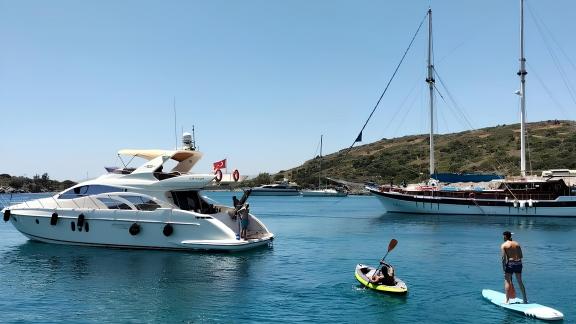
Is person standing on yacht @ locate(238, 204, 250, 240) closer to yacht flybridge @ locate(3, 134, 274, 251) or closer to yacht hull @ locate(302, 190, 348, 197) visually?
yacht flybridge @ locate(3, 134, 274, 251)

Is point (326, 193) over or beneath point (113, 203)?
beneath

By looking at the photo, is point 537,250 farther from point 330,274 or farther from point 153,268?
point 153,268

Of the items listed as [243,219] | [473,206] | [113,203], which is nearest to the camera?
[243,219]

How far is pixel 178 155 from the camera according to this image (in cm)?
3130

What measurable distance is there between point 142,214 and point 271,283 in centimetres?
986

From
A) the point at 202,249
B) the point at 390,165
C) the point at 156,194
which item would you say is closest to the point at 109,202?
the point at 156,194

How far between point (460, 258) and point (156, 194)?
15936mm

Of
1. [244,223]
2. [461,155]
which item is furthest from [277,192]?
[244,223]

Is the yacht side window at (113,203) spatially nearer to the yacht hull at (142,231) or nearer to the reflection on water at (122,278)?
the yacht hull at (142,231)

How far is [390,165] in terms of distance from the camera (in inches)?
5940

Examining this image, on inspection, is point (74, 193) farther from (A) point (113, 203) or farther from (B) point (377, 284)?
(B) point (377, 284)

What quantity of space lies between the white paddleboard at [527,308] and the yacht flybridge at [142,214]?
12.7 meters

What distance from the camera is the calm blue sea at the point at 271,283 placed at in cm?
1602

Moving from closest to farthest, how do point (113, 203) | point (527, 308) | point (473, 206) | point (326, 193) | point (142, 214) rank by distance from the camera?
point (527, 308)
point (142, 214)
point (113, 203)
point (473, 206)
point (326, 193)
